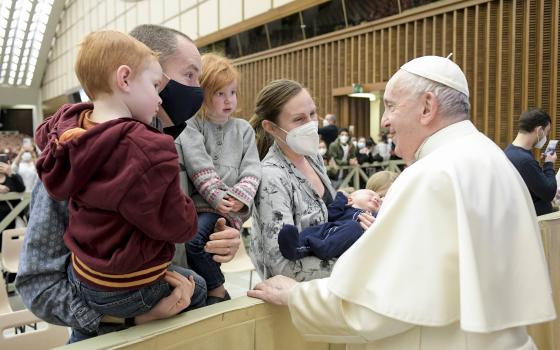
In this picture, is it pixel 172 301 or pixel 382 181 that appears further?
pixel 382 181

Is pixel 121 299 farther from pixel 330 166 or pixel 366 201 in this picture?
pixel 330 166

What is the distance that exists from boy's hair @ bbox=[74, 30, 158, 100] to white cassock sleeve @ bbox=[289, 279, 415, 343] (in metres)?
0.79

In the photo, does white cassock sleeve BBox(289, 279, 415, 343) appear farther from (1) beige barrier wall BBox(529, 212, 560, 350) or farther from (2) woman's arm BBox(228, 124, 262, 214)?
(1) beige barrier wall BBox(529, 212, 560, 350)

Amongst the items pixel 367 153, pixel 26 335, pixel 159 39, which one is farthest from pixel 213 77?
pixel 367 153

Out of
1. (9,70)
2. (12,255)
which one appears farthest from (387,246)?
(9,70)

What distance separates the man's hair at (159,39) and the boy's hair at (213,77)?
0.94 feet

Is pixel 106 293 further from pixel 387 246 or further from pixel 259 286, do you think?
pixel 387 246

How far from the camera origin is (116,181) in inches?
40.2

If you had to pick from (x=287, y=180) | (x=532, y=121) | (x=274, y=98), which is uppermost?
(x=274, y=98)

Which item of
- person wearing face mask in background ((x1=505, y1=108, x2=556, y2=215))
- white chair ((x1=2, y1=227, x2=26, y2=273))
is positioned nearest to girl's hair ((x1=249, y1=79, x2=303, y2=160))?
person wearing face mask in background ((x1=505, y1=108, x2=556, y2=215))

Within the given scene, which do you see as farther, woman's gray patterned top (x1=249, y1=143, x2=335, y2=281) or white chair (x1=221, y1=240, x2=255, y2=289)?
white chair (x1=221, y1=240, x2=255, y2=289)

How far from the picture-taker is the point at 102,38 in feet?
3.67

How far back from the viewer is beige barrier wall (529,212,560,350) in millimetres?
2520

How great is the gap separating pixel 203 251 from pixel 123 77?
72cm
